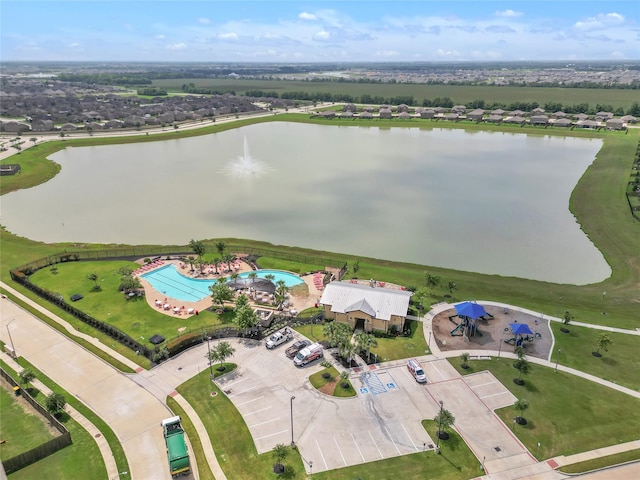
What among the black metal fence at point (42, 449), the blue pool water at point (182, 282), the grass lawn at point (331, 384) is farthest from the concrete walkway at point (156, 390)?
the blue pool water at point (182, 282)

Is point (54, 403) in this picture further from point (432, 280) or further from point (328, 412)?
point (432, 280)

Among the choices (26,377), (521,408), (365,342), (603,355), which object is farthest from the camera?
(603,355)

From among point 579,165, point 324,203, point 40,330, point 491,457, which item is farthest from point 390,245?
point 579,165

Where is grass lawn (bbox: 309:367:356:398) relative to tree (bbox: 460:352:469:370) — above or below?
below

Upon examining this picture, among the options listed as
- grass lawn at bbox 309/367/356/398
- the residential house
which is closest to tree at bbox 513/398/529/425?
grass lawn at bbox 309/367/356/398

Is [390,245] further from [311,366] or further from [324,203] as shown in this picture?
[311,366]

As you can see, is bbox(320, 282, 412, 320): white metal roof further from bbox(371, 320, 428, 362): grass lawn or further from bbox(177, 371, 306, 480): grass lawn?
bbox(177, 371, 306, 480): grass lawn

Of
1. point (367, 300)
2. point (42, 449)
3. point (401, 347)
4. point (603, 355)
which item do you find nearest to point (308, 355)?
point (367, 300)
